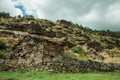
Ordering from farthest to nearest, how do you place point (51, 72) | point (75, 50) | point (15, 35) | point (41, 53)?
point (15, 35), point (75, 50), point (41, 53), point (51, 72)

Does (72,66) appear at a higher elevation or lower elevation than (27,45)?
lower

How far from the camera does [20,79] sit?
66.1 feet

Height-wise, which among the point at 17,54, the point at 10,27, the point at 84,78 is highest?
the point at 10,27

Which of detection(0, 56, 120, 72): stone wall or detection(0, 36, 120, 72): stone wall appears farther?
detection(0, 36, 120, 72): stone wall

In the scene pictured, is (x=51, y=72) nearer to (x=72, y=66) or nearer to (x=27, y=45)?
(x=72, y=66)

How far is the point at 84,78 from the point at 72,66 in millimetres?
4830

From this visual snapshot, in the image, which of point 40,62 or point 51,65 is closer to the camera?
point 51,65

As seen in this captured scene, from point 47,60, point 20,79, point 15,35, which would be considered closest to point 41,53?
point 47,60

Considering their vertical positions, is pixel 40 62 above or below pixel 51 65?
above

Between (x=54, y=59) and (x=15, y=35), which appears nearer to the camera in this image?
(x=54, y=59)

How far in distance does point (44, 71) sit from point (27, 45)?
16.9 feet

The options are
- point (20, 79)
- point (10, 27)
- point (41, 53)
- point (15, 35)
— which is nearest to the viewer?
point (20, 79)

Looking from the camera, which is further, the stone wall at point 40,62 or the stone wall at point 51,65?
the stone wall at point 40,62

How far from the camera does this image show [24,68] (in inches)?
1019
